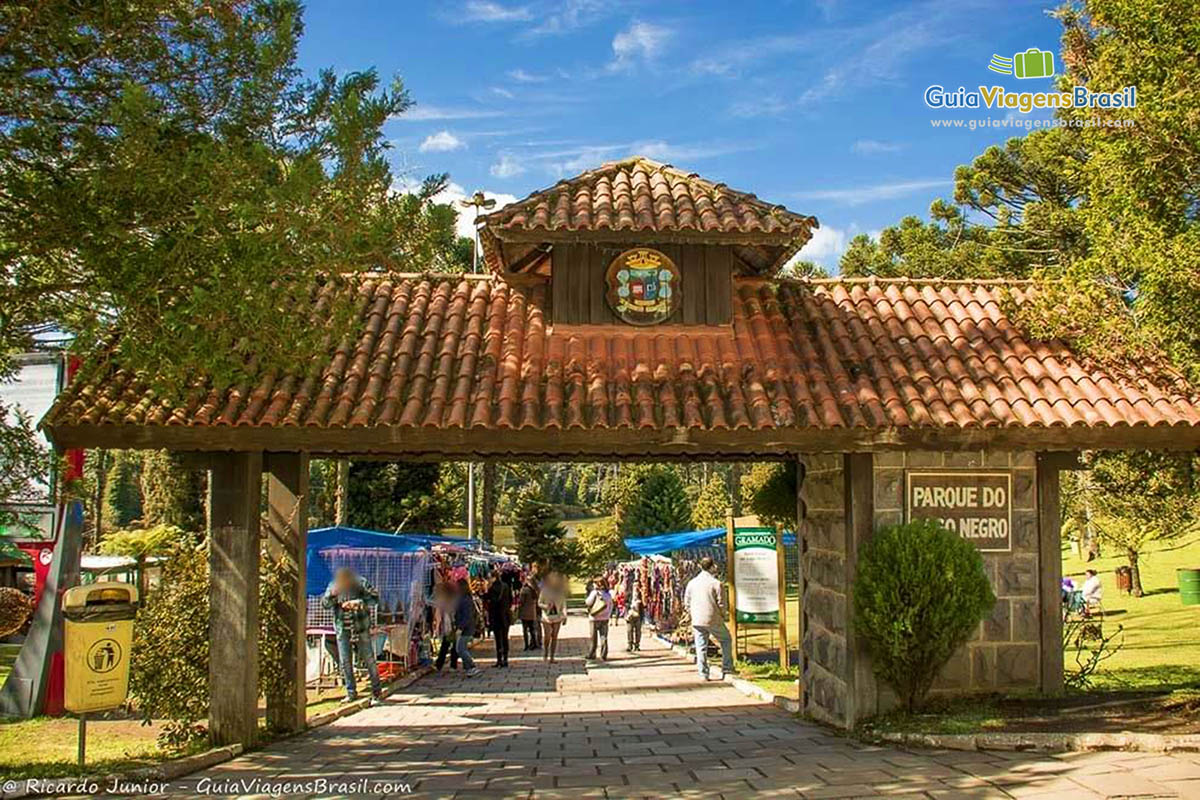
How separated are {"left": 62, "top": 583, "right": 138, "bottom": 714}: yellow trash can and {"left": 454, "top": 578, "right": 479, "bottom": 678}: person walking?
843 cm

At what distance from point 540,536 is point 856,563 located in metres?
30.8

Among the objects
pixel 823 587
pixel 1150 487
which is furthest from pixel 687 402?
pixel 1150 487

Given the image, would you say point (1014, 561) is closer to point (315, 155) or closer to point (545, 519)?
point (315, 155)

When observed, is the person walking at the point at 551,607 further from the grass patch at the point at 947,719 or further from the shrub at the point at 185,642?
the grass patch at the point at 947,719

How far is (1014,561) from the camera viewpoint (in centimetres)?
962

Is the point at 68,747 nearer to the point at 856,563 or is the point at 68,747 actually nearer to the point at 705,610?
the point at 856,563

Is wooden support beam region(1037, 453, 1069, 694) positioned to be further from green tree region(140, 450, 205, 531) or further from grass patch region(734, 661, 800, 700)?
green tree region(140, 450, 205, 531)

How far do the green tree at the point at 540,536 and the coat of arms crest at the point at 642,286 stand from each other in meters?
29.0

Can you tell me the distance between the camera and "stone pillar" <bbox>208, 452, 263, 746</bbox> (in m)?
9.06

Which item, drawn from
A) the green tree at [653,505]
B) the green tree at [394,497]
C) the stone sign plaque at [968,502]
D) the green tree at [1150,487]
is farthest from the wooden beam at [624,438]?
the green tree at [653,505]

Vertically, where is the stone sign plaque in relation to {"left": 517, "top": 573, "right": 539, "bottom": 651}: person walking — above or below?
above

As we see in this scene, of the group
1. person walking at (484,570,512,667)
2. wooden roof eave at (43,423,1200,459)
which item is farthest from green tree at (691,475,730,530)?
wooden roof eave at (43,423,1200,459)

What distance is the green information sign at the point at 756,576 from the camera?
15.6 meters

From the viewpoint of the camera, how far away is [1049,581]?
31.8 ft
